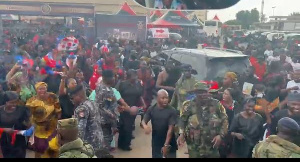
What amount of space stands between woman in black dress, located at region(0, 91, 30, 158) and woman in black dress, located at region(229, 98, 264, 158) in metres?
2.83

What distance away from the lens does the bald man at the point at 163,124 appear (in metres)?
5.21

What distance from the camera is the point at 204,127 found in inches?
190

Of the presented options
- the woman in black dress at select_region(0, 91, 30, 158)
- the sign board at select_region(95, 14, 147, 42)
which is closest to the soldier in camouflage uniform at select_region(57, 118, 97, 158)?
the woman in black dress at select_region(0, 91, 30, 158)

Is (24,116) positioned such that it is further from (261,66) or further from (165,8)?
(261,66)

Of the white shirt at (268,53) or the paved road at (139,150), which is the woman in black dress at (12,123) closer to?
the paved road at (139,150)

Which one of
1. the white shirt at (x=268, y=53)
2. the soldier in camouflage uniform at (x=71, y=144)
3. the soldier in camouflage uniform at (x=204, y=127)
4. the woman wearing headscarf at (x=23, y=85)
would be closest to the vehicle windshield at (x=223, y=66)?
the soldier in camouflage uniform at (x=204, y=127)

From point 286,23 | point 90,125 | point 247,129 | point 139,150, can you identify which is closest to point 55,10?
point 286,23

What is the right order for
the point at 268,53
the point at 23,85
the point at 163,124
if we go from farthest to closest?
the point at 268,53
the point at 23,85
the point at 163,124

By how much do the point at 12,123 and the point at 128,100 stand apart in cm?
224

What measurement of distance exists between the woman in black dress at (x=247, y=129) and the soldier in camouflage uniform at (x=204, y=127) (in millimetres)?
288

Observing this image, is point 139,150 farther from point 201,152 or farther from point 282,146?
point 282,146

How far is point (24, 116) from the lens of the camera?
17.2ft

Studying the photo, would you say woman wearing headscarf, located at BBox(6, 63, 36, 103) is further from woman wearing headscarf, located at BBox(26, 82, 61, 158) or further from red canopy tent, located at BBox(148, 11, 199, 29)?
red canopy tent, located at BBox(148, 11, 199, 29)

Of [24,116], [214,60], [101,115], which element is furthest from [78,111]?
A: [214,60]
